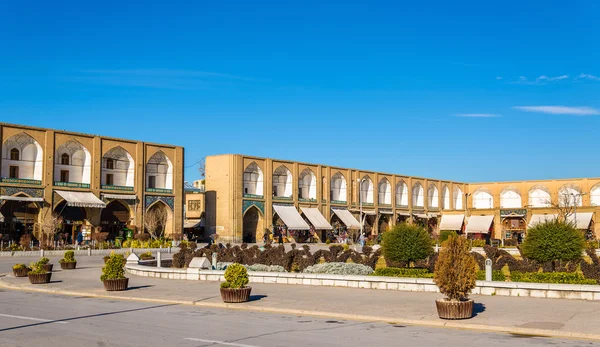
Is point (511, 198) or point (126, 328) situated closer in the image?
point (126, 328)

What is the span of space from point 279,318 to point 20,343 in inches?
196

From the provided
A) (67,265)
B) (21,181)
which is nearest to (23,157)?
(21,181)

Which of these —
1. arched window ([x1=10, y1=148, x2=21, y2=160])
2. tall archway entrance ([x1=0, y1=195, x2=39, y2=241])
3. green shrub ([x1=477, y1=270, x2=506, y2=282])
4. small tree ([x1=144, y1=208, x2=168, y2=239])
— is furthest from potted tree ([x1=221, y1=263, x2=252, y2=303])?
small tree ([x1=144, y1=208, x2=168, y2=239])

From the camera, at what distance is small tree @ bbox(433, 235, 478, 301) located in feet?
40.0

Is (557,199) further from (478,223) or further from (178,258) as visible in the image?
(178,258)

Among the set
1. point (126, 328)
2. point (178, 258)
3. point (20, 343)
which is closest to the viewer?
point (20, 343)

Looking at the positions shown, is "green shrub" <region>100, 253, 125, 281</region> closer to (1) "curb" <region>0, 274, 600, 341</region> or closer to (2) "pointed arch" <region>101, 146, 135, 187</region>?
(1) "curb" <region>0, 274, 600, 341</region>

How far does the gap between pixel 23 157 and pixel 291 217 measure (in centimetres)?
2397

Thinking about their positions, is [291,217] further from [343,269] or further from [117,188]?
[343,269]

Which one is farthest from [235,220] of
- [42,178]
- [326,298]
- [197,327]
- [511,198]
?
[197,327]

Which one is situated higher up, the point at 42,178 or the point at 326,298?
the point at 42,178

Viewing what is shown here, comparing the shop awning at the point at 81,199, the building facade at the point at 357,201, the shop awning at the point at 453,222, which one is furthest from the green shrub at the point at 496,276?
the shop awning at the point at 453,222

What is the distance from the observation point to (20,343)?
32.2ft

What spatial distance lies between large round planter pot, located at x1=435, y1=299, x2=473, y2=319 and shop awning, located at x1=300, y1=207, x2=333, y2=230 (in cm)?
4791
